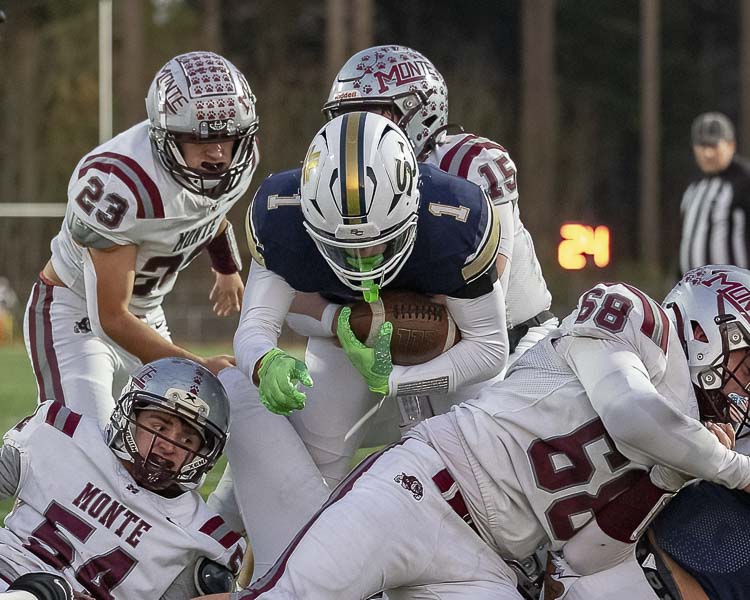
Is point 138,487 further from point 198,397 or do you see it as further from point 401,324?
point 401,324

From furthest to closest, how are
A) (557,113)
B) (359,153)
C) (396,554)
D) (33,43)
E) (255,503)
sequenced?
(557,113), (33,43), (255,503), (359,153), (396,554)

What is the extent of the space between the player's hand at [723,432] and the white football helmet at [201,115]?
168 centimetres

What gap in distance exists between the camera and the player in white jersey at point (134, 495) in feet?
10.5

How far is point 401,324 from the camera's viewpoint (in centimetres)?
338

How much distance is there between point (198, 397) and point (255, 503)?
31 cm

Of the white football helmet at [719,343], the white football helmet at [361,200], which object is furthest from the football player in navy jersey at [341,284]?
the white football helmet at [719,343]

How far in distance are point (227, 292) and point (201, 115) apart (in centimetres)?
88

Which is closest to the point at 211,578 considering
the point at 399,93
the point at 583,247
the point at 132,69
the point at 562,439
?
the point at 562,439

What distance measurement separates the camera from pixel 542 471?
2.93m

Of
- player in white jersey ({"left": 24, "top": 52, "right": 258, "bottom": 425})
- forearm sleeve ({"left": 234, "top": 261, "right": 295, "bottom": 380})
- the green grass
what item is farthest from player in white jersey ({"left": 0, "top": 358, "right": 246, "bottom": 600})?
the green grass

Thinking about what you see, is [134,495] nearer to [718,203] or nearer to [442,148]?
[442,148]

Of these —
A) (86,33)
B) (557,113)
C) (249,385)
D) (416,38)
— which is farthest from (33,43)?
(249,385)

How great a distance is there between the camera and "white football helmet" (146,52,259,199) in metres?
3.93

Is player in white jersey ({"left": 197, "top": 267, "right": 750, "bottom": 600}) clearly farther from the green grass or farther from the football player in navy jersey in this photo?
the green grass
